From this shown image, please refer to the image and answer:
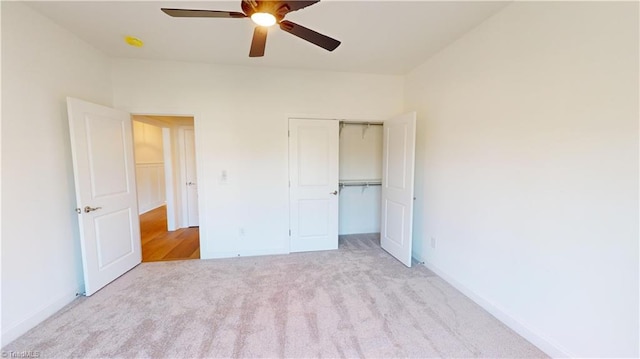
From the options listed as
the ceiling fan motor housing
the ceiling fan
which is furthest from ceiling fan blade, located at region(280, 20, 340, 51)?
the ceiling fan motor housing

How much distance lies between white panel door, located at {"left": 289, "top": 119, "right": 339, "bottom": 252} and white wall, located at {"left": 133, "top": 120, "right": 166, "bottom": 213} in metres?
4.76

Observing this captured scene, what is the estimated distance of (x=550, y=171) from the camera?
174cm

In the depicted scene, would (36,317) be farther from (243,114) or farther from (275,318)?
(243,114)

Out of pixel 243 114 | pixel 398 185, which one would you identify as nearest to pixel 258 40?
pixel 243 114

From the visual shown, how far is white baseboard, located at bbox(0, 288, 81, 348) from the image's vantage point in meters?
1.85

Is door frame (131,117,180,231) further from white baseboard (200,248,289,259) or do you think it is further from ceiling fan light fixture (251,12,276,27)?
ceiling fan light fixture (251,12,276,27)

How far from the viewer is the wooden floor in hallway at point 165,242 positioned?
138 inches

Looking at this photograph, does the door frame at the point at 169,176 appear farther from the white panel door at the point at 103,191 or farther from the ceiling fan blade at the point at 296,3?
the ceiling fan blade at the point at 296,3

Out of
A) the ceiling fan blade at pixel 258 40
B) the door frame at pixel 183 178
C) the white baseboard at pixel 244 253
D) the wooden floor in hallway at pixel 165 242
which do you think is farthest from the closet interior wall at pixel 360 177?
the door frame at pixel 183 178

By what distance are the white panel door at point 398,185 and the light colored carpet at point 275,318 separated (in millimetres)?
428

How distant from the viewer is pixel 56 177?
2.28 metres

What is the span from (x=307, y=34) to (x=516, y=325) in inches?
108

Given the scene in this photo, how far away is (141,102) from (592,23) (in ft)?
13.6

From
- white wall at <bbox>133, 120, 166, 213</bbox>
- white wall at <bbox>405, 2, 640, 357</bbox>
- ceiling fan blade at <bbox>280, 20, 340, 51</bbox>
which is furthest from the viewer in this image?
white wall at <bbox>133, 120, 166, 213</bbox>
